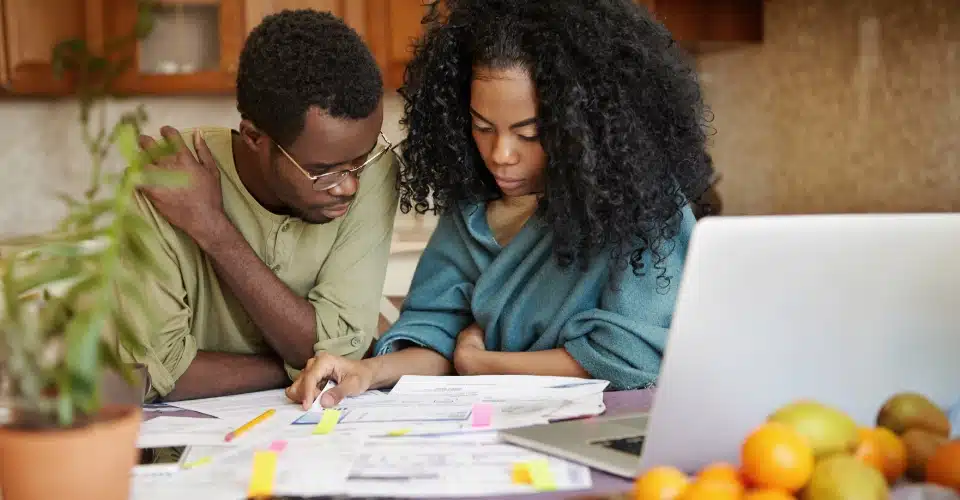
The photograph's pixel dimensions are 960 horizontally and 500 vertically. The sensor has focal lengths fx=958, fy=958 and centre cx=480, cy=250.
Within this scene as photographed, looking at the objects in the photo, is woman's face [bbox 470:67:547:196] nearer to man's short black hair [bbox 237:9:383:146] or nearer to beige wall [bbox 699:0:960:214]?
man's short black hair [bbox 237:9:383:146]

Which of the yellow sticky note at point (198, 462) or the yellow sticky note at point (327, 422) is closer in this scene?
the yellow sticky note at point (198, 462)

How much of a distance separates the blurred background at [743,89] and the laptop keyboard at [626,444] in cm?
104

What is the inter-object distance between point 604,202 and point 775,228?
0.62m

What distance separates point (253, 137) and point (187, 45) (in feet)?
7.22

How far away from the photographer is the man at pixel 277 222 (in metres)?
1.30

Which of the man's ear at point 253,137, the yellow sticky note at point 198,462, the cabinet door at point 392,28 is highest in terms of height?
the cabinet door at point 392,28

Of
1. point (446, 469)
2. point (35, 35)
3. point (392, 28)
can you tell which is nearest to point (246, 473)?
point (446, 469)

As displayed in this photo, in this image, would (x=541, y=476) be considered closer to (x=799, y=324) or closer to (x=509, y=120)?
(x=799, y=324)

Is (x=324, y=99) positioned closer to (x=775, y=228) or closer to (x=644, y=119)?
(x=644, y=119)

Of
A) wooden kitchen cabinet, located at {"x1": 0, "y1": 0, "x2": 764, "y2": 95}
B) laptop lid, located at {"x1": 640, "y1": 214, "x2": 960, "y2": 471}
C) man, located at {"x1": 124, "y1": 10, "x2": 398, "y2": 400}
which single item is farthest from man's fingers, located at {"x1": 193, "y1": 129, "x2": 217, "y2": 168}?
wooden kitchen cabinet, located at {"x1": 0, "y1": 0, "x2": 764, "y2": 95}

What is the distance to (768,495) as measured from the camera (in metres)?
0.61

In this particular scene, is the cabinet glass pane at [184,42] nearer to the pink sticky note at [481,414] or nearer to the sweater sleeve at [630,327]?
the sweater sleeve at [630,327]

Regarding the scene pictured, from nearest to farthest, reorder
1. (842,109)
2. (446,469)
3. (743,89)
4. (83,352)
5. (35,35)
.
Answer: (83,352) < (446,469) < (842,109) < (743,89) < (35,35)

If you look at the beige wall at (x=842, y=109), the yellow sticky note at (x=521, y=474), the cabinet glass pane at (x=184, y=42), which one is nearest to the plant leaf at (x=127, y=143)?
the yellow sticky note at (x=521, y=474)
